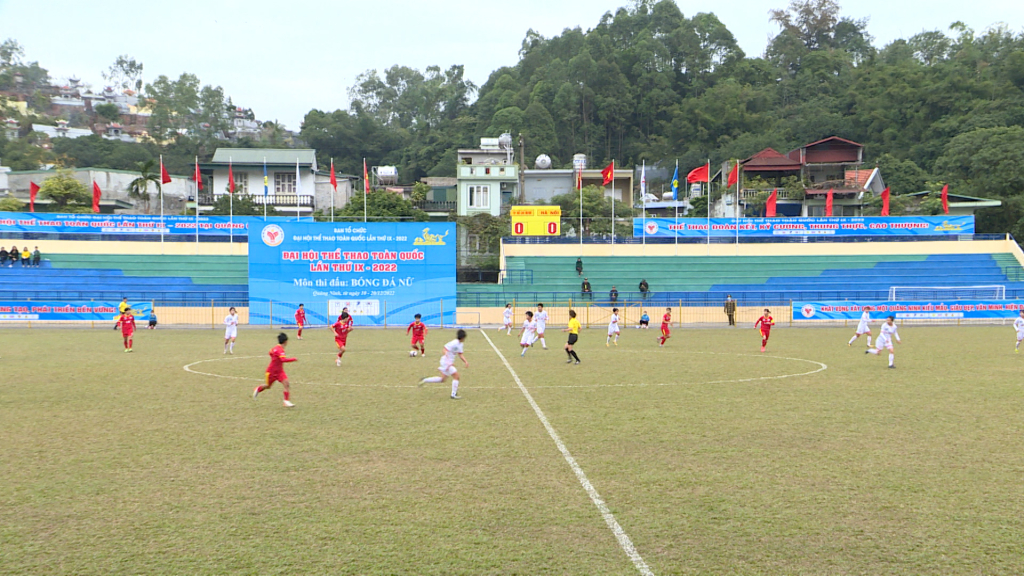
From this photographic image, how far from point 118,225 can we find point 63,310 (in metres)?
11.8

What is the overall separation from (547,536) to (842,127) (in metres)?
85.1

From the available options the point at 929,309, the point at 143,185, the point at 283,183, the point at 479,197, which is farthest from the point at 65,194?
the point at 929,309

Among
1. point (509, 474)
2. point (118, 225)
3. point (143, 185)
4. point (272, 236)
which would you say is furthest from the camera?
point (143, 185)

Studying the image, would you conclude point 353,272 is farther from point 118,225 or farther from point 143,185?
point 143,185

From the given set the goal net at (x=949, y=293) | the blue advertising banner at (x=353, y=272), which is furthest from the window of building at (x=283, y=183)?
the goal net at (x=949, y=293)

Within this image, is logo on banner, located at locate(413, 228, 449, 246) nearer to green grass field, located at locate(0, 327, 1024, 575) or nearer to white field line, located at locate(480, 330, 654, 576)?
green grass field, located at locate(0, 327, 1024, 575)

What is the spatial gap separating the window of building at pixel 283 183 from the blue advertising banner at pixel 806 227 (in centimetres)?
3623

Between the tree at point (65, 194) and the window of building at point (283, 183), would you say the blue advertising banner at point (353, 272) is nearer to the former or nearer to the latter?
the tree at point (65, 194)

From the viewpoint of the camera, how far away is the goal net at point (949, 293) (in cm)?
4047

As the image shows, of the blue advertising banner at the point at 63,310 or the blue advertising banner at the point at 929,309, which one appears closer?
the blue advertising banner at the point at 63,310

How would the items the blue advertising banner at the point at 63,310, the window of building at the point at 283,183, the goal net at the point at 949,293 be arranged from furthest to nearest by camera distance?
the window of building at the point at 283,183 < the goal net at the point at 949,293 < the blue advertising banner at the point at 63,310

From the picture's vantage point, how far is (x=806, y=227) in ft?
163

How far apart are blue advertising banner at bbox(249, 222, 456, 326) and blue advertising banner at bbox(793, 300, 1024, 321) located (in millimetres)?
18772

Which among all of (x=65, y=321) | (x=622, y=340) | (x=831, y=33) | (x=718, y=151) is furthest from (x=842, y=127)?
(x=65, y=321)
